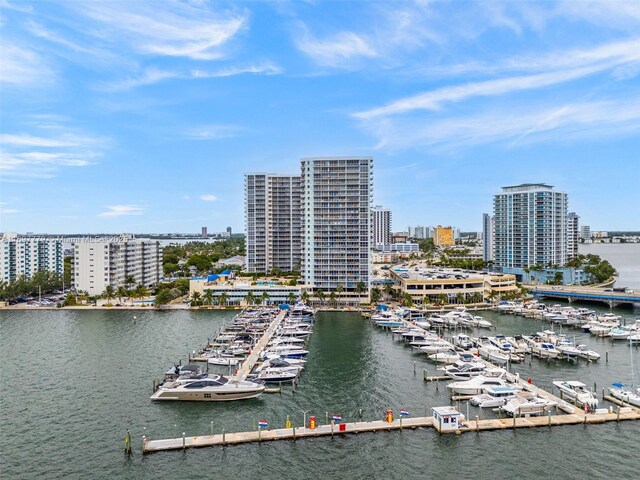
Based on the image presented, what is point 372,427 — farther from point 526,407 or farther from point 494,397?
point 526,407

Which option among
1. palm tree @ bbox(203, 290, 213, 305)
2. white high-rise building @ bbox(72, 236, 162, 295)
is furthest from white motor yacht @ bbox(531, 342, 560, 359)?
white high-rise building @ bbox(72, 236, 162, 295)

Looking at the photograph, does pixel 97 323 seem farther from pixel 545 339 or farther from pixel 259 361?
pixel 545 339

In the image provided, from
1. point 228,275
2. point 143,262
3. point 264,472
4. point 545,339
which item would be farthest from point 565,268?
point 264,472

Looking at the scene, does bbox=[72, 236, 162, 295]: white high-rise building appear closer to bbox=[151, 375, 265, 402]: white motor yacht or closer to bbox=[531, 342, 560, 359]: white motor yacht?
bbox=[151, 375, 265, 402]: white motor yacht

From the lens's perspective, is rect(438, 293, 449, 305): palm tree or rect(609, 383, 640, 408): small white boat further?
rect(438, 293, 449, 305): palm tree

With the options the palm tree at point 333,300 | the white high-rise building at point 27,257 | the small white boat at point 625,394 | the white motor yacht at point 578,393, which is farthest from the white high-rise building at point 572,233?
the white high-rise building at point 27,257

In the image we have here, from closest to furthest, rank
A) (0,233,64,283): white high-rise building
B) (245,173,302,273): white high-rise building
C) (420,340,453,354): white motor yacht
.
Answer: (420,340,453,354): white motor yacht
(0,233,64,283): white high-rise building
(245,173,302,273): white high-rise building

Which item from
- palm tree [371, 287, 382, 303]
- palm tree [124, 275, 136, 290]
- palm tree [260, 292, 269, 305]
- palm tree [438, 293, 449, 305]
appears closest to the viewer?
palm tree [438, 293, 449, 305]
